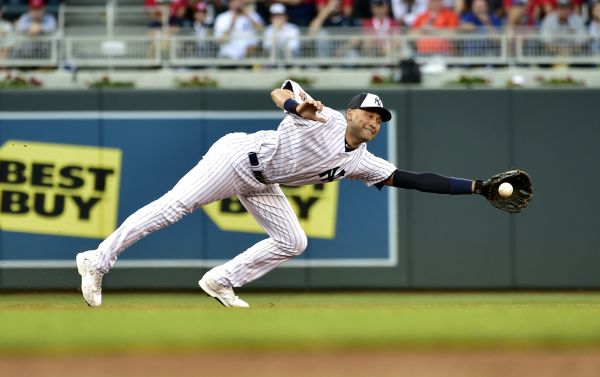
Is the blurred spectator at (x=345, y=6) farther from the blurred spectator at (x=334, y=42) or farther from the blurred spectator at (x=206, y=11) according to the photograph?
the blurred spectator at (x=206, y=11)

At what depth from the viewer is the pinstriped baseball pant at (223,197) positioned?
8.77 meters

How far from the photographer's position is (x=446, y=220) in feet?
41.9

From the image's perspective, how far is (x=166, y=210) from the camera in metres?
8.75

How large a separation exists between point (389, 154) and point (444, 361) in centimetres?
674

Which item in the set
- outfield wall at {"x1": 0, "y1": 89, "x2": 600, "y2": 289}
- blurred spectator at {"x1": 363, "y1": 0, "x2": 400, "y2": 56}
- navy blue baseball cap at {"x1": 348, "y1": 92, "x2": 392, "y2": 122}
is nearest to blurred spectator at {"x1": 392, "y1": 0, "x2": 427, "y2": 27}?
blurred spectator at {"x1": 363, "y1": 0, "x2": 400, "y2": 56}

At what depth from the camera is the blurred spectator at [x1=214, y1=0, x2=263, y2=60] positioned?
1304cm

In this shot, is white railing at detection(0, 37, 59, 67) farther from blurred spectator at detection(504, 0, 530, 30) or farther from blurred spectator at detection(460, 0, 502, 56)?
blurred spectator at detection(504, 0, 530, 30)

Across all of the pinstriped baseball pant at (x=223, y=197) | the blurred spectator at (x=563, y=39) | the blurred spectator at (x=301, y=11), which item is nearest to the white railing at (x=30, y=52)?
the blurred spectator at (x=301, y=11)

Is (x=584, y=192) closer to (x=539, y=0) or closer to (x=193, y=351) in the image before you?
(x=539, y=0)

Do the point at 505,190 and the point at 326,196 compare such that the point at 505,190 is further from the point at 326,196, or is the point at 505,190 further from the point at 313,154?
the point at 326,196

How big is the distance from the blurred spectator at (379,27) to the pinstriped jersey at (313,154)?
14.3 ft

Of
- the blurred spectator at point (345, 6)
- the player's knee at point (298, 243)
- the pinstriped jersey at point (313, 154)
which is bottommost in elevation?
the player's knee at point (298, 243)

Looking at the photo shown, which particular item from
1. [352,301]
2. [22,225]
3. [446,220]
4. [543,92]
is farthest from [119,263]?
[543,92]

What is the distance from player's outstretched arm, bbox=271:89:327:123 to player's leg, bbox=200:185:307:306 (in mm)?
973
